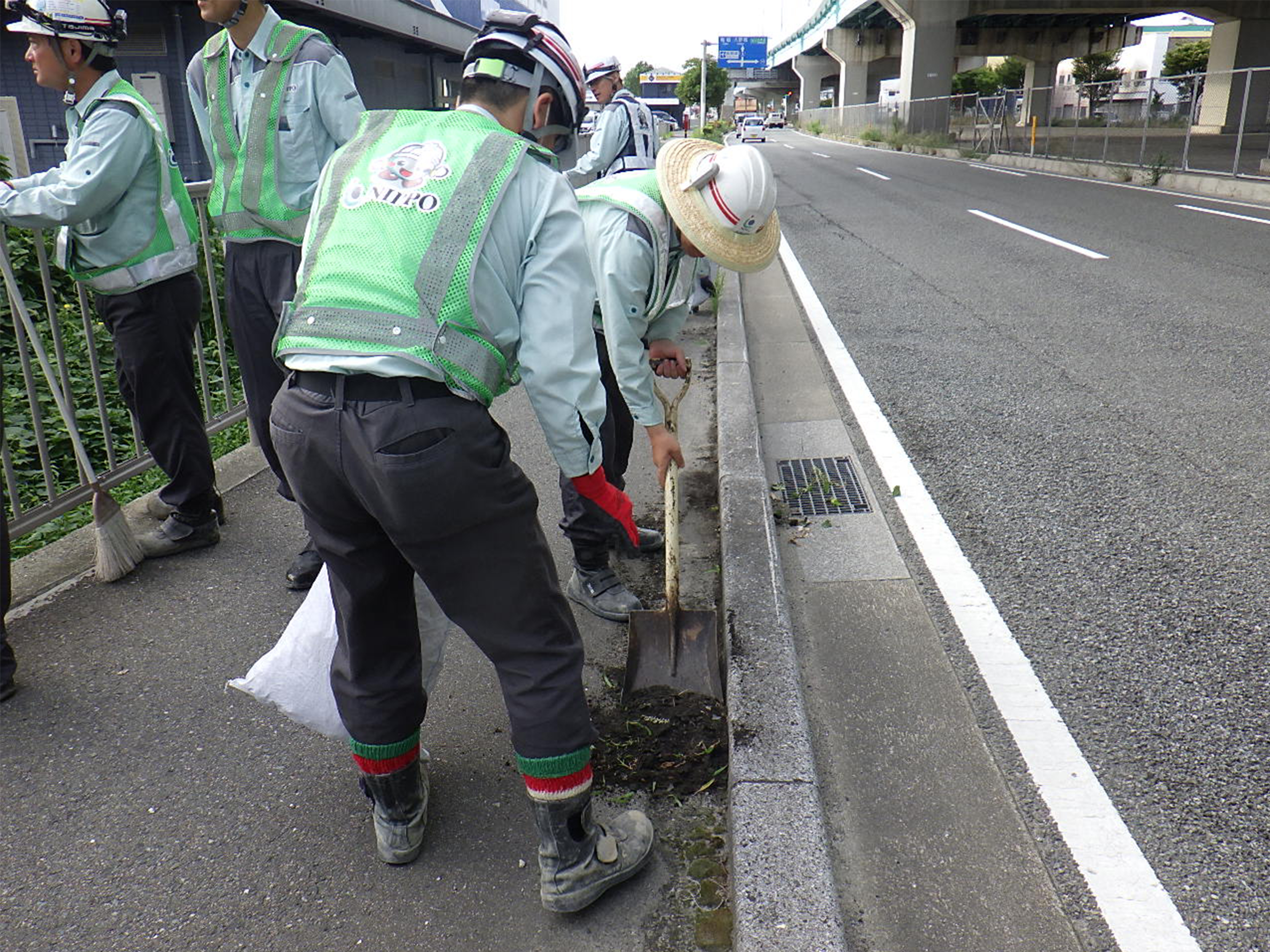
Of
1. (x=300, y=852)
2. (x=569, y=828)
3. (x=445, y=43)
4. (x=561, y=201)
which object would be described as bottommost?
(x=300, y=852)

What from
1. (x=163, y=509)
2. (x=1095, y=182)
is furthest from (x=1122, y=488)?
(x=1095, y=182)

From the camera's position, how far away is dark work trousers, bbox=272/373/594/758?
5.93ft

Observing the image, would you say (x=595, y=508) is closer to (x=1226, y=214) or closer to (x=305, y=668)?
(x=305, y=668)

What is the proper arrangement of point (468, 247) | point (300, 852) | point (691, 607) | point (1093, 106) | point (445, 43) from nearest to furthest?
1. point (468, 247)
2. point (300, 852)
3. point (691, 607)
4. point (445, 43)
5. point (1093, 106)

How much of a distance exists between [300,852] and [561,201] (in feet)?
5.26

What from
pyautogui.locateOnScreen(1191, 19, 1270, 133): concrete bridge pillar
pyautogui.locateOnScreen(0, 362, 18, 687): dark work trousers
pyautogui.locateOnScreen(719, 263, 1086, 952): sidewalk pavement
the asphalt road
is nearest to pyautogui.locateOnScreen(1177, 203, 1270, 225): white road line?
the asphalt road

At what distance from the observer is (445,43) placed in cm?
1630

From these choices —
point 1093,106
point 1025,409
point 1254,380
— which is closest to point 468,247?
point 1025,409

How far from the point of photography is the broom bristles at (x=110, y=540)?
3.50 meters

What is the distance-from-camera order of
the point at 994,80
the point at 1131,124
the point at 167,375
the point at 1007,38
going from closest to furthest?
the point at 167,375 → the point at 1131,124 → the point at 1007,38 → the point at 994,80

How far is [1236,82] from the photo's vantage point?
2430 centimetres

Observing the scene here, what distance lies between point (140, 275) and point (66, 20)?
837 millimetres

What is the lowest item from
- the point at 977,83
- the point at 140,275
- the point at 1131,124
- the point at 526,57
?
the point at 140,275

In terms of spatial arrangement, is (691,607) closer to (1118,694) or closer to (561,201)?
(1118,694)
